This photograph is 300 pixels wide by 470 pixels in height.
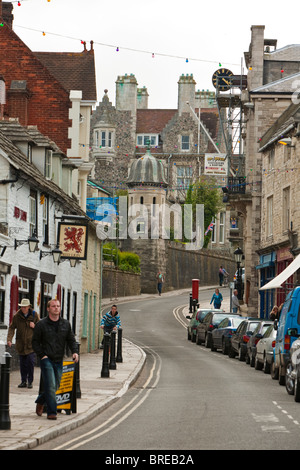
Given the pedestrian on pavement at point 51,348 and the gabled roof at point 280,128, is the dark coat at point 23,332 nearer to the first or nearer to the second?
the pedestrian on pavement at point 51,348

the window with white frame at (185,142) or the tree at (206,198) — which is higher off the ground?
the window with white frame at (185,142)

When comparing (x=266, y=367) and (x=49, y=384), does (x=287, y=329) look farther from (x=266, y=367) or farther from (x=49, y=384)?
(x=49, y=384)

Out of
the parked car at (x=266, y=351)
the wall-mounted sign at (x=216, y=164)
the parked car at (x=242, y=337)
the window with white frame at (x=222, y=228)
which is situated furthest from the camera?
the window with white frame at (x=222, y=228)

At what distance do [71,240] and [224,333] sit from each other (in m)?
7.60

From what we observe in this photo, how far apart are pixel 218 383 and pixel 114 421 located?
7870 millimetres

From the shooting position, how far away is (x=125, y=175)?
3935 inches

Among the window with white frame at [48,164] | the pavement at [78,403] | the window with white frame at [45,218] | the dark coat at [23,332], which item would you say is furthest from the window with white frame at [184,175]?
the dark coat at [23,332]

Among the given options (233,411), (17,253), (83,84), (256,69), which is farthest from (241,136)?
(233,411)

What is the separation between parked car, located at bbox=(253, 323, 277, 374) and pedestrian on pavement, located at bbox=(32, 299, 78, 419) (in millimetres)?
10348

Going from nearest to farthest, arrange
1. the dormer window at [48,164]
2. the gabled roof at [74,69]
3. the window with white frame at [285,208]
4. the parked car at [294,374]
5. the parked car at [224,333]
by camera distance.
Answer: the parked car at [294,374] → the dormer window at [48,164] → the parked car at [224,333] → the gabled roof at [74,69] → the window with white frame at [285,208]

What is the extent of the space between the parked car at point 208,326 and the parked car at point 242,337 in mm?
4712

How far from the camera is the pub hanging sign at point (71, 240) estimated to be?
2767 centimetres

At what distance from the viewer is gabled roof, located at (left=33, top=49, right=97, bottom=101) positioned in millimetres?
39062

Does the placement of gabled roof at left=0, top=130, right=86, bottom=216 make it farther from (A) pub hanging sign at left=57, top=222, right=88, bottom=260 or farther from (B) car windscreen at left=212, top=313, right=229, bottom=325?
(B) car windscreen at left=212, top=313, right=229, bottom=325
